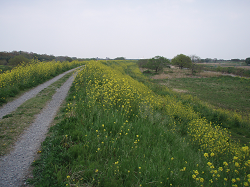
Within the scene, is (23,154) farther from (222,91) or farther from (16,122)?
(222,91)

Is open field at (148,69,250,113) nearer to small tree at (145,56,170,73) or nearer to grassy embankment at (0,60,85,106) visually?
small tree at (145,56,170,73)

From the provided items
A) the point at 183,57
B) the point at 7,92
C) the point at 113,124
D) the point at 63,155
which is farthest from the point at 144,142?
the point at 183,57

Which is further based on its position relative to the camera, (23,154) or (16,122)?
(16,122)

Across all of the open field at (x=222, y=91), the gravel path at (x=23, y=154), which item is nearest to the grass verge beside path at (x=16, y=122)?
the gravel path at (x=23, y=154)

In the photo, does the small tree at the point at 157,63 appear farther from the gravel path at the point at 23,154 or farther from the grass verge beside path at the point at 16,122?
the gravel path at the point at 23,154

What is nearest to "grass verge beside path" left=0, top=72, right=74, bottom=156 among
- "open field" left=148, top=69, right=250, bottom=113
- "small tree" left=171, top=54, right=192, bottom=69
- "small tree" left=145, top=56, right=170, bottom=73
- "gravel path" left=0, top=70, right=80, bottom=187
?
"gravel path" left=0, top=70, right=80, bottom=187

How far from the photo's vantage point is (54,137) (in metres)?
4.27

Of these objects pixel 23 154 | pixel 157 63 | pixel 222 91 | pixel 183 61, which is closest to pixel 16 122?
pixel 23 154

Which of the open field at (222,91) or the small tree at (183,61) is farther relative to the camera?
the small tree at (183,61)

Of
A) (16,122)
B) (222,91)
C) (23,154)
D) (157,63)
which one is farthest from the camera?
(157,63)

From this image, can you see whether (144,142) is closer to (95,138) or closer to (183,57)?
(95,138)

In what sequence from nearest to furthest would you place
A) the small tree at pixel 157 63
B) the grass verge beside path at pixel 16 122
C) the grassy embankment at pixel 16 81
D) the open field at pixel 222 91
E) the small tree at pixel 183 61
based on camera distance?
the grass verge beside path at pixel 16 122 < the grassy embankment at pixel 16 81 < the open field at pixel 222 91 < the small tree at pixel 157 63 < the small tree at pixel 183 61

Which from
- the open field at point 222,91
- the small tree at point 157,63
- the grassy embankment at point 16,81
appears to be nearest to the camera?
the grassy embankment at point 16,81

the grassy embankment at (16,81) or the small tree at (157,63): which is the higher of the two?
the small tree at (157,63)
